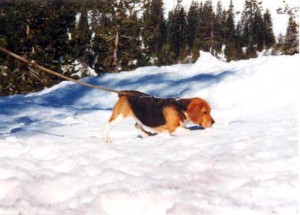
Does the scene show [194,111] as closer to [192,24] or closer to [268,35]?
[192,24]

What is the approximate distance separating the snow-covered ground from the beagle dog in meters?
0.17

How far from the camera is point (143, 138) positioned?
6.70m

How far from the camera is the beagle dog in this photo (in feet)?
21.4

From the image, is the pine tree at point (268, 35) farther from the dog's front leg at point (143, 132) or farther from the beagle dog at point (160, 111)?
the beagle dog at point (160, 111)

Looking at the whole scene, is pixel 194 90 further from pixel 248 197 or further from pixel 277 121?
pixel 248 197

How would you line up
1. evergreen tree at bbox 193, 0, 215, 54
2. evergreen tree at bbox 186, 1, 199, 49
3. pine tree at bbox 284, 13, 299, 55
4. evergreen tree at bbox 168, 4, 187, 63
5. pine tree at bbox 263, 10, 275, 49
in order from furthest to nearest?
1. pine tree at bbox 263, 10, 275, 49
2. evergreen tree at bbox 186, 1, 199, 49
3. evergreen tree at bbox 168, 4, 187, 63
4. evergreen tree at bbox 193, 0, 215, 54
5. pine tree at bbox 284, 13, 299, 55

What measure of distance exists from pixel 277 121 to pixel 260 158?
85.4 inches

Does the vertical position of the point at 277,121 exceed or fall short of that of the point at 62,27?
it falls short

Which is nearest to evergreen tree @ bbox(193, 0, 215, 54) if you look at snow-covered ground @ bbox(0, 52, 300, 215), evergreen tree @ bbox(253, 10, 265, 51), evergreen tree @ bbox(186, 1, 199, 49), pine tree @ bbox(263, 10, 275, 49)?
evergreen tree @ bbox(186, 1, 199, 49)

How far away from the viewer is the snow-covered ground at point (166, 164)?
11.8 feet

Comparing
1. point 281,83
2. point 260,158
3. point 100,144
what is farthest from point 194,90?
point 260,158

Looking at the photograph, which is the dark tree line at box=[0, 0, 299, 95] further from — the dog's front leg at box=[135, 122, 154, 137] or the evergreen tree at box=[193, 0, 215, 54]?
the evergreen tree at box=[193, 0, 215, 54]

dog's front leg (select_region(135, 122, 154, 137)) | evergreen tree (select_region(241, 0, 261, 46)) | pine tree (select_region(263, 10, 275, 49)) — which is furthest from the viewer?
pine tree (select_region(263, 10, 275, 49))

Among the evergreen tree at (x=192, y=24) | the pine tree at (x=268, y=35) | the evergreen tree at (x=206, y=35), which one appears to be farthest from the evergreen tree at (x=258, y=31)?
the evergreen tree at (x=206, y=35)
